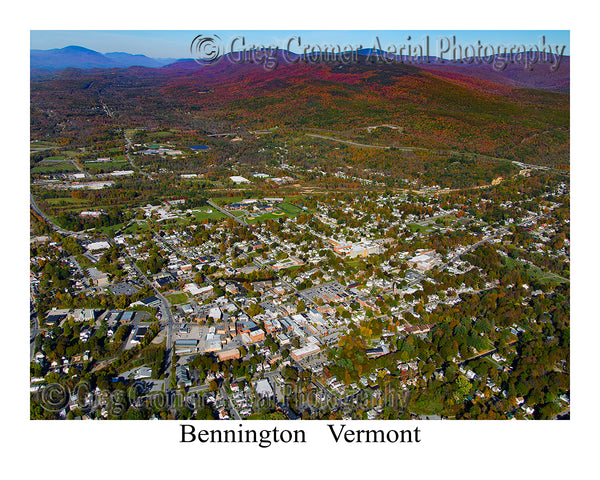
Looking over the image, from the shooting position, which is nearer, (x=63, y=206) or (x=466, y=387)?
(x=466, y=387)

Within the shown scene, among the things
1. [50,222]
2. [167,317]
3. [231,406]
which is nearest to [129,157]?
[50,222]

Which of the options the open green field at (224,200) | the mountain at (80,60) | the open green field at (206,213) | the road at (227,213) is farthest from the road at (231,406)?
the mountain at (80,60)

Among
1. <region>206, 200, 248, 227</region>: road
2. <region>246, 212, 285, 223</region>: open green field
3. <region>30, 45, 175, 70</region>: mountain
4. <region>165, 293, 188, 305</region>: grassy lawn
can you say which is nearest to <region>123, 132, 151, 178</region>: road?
<region>206, 200, 248, 227</region>: road

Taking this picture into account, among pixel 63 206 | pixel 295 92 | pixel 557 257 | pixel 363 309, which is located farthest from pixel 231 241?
pixel 295 92

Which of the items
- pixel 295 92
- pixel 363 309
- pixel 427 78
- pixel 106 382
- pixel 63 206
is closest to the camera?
pixel 106 382

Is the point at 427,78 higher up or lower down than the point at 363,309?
higher up

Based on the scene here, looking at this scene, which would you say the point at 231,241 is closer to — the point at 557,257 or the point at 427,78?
the point at 557,257

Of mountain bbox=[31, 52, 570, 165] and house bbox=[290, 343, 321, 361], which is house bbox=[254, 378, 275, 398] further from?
mountain bbox=[31, 52, 570, 165]
